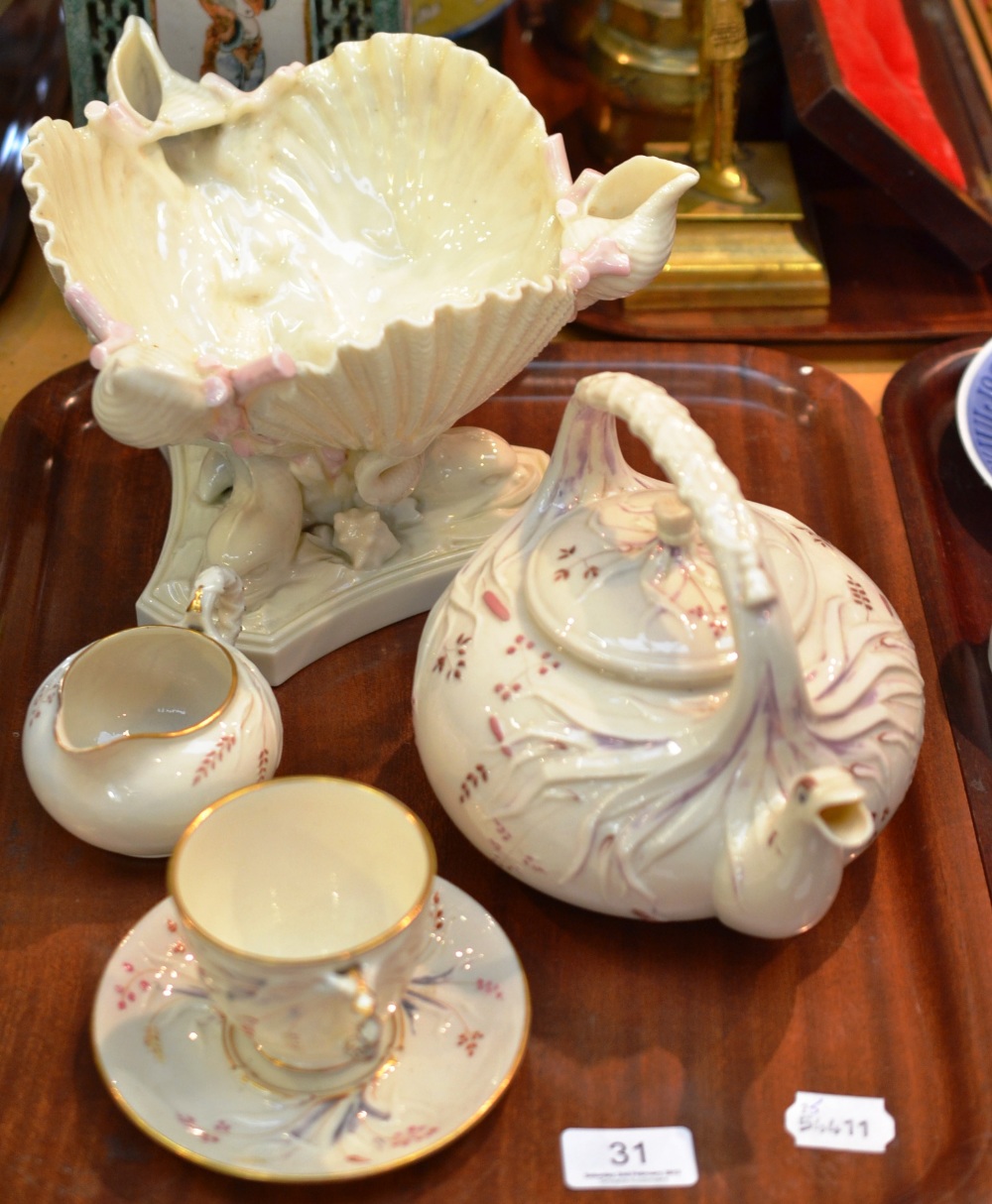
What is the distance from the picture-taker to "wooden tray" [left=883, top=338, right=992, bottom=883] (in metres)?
1.08

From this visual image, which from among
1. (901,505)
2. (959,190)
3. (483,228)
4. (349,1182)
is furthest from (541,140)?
(349,1182)

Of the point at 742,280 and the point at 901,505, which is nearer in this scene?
the point at 901,505

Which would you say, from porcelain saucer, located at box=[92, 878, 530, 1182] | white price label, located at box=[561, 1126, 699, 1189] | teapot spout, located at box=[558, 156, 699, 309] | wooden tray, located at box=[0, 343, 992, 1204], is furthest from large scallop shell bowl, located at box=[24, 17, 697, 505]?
white price label, located at box=[561, 1126, 699, 1189]

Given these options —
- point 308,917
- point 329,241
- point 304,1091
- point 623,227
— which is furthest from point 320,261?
point 304,1091

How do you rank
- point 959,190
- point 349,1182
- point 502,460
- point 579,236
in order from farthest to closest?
point 959,190 < point 502,460 < point 579,236 < point 349,1182

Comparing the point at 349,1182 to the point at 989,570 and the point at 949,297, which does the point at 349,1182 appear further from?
the point at 949,297

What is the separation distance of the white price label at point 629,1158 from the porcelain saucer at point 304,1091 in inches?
2.8

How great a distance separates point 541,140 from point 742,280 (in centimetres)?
47

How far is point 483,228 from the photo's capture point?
1205 millimetres

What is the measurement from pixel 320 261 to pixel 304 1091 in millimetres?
750

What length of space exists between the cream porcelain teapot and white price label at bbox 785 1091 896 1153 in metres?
0.12

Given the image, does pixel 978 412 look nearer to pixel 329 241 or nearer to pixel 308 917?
pixel 329 241

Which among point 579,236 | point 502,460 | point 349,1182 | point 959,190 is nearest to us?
point 349,1182

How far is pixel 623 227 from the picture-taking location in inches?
40.5
